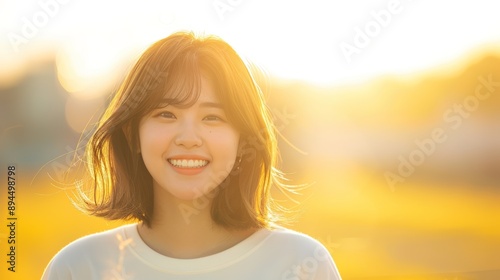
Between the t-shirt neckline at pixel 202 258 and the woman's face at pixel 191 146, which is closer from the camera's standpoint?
the woman's face at pixel 191 146

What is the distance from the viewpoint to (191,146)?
8.07 ft

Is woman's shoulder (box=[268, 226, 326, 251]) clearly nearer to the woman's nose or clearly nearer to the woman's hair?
the woman's hair

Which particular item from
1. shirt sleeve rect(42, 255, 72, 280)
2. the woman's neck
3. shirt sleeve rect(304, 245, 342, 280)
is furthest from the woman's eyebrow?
shirt sleeve rect(42, 255, 72, 280)

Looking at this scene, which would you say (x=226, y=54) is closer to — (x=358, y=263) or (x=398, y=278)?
(x=398, y=278)

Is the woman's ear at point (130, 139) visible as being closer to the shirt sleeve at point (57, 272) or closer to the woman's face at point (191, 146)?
the woman's face at point (191, 146)

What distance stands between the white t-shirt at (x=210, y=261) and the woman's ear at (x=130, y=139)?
0.30m

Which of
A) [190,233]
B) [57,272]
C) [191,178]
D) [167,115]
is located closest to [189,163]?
[191,178]

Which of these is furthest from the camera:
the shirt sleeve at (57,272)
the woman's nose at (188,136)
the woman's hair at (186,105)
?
the shirt sleeve at (57,272)

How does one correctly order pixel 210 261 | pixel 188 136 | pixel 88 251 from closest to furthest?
pixel 188 136 < pixel 210 261 < pixel 88 251

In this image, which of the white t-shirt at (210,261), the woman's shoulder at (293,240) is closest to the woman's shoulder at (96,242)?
the white t-shirt at (210,261)

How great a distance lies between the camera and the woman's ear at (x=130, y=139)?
2.75m

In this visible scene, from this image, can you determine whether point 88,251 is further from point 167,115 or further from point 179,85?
point 179,85

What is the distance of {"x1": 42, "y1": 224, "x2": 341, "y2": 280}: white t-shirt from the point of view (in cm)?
258

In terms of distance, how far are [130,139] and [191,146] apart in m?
0.39
